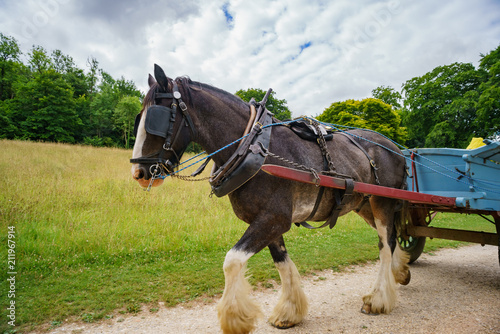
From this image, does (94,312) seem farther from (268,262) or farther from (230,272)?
(268,262)

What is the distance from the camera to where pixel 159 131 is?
7.57 ft

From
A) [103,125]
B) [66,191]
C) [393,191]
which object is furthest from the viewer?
[103,125]

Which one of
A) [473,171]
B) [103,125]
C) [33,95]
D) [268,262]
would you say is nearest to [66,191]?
[268,262]

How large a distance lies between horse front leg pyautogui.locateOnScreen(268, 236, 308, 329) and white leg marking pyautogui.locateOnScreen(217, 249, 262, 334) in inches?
32.2

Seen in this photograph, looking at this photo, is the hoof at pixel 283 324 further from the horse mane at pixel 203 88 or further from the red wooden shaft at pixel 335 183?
the horse mane at pixel 203 88

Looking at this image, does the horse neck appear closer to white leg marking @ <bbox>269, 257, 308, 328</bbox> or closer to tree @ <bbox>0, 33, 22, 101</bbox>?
white leg marking @ <bbox>269, 257, 308, 328</bbox>

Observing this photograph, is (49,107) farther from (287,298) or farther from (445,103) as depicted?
(445,103)

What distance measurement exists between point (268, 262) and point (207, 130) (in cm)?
369

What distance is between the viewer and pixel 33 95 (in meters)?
23.6

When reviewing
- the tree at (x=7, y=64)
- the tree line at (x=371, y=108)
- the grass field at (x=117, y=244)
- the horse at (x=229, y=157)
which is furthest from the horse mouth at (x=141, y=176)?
the tree at (x=7, y=64)

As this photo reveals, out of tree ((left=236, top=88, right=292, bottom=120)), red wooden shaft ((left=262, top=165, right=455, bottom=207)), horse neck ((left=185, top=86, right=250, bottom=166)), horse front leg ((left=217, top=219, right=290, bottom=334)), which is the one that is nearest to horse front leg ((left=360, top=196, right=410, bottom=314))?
red wooden shaft ((left=262, top=165, right=455, bottom=207))

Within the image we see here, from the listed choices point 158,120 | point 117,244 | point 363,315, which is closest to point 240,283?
point 158,120

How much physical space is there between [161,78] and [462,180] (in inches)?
166

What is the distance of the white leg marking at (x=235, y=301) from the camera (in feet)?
7.51
